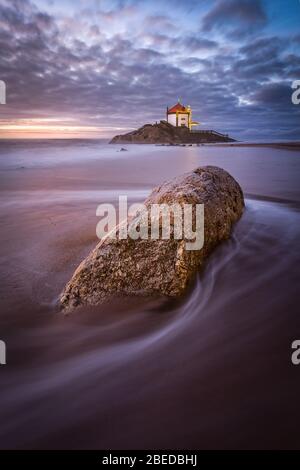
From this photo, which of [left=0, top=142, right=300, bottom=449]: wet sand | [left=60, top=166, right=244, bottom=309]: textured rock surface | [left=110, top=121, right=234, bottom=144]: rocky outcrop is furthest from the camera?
[left=110, top=121, right=234, bottom=144]: rocky outcrop

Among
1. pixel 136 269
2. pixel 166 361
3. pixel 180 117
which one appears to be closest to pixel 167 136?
pixel 180 117

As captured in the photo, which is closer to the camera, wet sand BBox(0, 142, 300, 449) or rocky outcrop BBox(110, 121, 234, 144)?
wet sand BBox(0, 142, 300, 449)

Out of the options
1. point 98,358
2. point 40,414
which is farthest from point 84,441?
point 98,358

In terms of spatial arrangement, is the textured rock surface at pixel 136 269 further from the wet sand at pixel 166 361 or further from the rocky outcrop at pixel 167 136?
the rocky outcrop at pixel 167 136

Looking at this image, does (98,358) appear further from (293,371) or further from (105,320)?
(293,371)

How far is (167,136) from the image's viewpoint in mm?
73375

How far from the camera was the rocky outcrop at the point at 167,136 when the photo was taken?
73.1 meters

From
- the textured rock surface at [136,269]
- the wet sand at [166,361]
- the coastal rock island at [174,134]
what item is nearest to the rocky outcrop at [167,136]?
the coastal rock island at [174,134]

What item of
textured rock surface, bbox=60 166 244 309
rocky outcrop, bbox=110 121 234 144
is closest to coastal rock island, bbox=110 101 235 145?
rocky outcrop, bbox=110 121 234 144

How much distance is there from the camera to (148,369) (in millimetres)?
1611

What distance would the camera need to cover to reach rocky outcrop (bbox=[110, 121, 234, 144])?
7306cm

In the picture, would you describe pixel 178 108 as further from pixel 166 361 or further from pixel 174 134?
pixel 166 361

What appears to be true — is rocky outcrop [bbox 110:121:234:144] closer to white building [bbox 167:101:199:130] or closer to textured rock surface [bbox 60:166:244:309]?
white building [bbox 167:101:199:130]

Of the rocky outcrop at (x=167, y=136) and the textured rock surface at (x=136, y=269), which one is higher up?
the rocky outcrop at (x=167, y=136)
